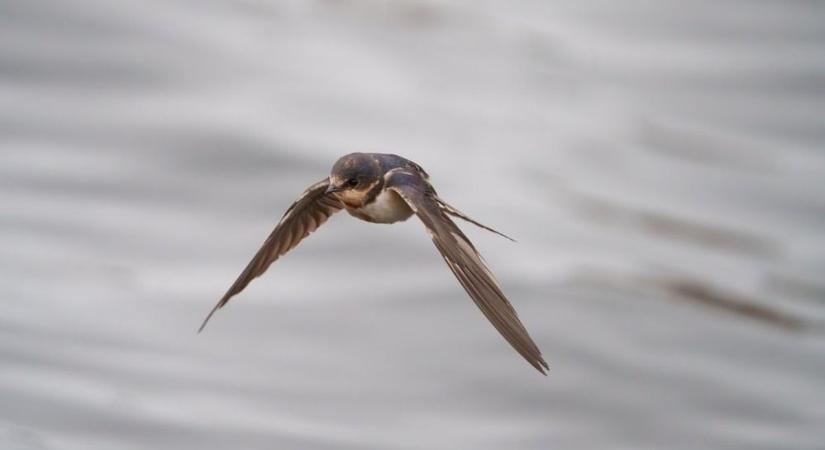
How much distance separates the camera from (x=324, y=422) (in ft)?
23.1

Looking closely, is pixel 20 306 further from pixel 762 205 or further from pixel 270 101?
pixel 762 205

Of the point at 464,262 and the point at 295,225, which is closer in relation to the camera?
the point at 464,262

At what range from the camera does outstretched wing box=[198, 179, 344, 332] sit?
14.5ft

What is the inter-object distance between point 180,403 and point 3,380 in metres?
0.72

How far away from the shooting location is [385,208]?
440cm

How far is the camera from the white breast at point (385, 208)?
4.38 meters

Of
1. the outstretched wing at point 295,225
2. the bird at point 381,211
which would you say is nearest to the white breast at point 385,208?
the bird at point 381,211

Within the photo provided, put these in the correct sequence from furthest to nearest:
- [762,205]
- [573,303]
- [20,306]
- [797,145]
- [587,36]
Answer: [587,36]
[797,145]
[762,205]
[573,303]
[20,306]

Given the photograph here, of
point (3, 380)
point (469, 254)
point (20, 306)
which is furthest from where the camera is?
point (20, 306)

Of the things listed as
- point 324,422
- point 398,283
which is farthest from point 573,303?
point 324,422

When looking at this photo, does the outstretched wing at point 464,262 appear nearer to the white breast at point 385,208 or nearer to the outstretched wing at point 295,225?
the white breast at point 385,208

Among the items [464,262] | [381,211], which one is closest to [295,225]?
[381,211]

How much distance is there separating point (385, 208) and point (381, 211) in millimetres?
18

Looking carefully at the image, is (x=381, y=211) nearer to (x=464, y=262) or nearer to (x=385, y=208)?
(x=385, y=208)
